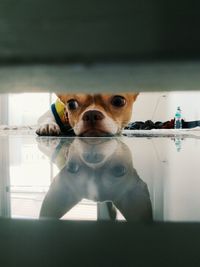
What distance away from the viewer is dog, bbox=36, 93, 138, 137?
2.32 m

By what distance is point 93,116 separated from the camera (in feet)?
7.52

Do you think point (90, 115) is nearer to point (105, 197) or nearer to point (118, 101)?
point (118, 101)

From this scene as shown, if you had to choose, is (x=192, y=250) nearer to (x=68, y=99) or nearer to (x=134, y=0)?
(x=134, y=0)

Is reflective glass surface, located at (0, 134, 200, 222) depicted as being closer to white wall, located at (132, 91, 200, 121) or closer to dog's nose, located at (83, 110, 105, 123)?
dog's nose, located at (83, 110, 105, 123)

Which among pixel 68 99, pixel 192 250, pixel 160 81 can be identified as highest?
pixel 68 99

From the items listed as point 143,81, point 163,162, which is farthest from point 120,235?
point 163,162

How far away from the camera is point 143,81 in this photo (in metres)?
0.32

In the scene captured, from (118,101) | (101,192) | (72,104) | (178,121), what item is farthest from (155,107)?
(101,192)

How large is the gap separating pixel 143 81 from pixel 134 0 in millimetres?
88

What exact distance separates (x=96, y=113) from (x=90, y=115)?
44 millimetres

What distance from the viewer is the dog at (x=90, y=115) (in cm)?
232

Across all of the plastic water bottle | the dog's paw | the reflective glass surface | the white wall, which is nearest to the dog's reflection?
the reflective glass surface

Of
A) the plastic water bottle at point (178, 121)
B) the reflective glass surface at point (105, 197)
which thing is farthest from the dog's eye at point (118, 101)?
the reflective glass surface at point (105, 197)

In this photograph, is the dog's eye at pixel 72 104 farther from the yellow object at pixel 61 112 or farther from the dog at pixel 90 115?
the yellow object at pixel 61 112
